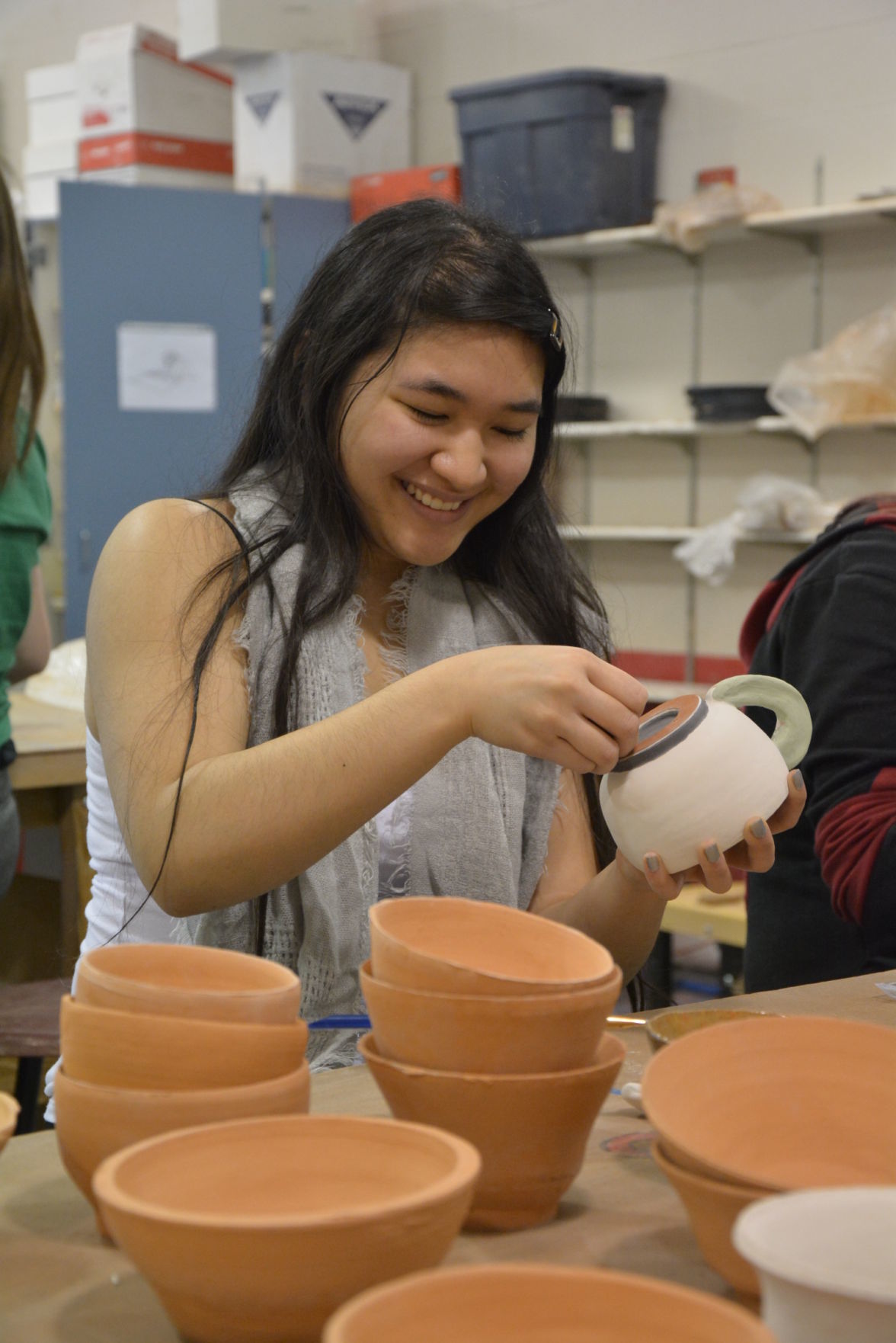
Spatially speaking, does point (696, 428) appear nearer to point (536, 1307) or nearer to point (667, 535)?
point (667, 535)

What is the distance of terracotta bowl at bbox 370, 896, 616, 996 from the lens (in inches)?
31.0

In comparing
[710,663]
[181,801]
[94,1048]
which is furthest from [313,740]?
[710,663]

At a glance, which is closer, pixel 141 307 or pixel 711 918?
pixel 711 918

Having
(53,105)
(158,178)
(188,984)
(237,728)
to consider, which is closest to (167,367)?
(158,178)

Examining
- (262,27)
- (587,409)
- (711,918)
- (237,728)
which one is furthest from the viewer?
(262,27)

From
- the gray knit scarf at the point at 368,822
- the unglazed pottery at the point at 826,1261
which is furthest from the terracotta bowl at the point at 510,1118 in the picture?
the gray knit scarf at the point at 368,822

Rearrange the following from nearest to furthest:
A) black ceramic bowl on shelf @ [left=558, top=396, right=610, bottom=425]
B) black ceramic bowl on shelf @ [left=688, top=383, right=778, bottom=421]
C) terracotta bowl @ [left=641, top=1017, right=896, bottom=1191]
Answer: terracotta bowl @ [left=641, top=1017, right=896, bottom=1191] → black ceramic bowl on shelf @ [left=688, top=383, right=778, bottom=421] → black ceramic bowl on shelf @ [left=558, top=396, right=610, bottom=425]

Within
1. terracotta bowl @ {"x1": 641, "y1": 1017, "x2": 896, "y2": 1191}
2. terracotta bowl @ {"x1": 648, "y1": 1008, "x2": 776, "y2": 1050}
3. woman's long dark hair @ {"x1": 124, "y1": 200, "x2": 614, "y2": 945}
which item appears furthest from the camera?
woman's long dark hair @ {"x1": 124, "y1": 200, "x2": 614, "y2": 945}

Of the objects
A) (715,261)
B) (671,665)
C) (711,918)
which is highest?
(715,261)

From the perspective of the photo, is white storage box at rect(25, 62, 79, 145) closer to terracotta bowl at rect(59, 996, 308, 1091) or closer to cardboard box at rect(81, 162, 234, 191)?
cardboard box at rect(81, 162, 234, 191)

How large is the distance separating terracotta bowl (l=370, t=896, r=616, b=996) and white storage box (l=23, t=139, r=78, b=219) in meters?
5.34

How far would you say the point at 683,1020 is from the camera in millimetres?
1082

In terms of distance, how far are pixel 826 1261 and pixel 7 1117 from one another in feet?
1.37

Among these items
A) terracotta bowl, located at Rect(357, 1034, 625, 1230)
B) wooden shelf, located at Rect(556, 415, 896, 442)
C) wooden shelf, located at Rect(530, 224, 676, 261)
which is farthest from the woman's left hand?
wooden shelf, located at Rect(530, 224, 676, 261)
